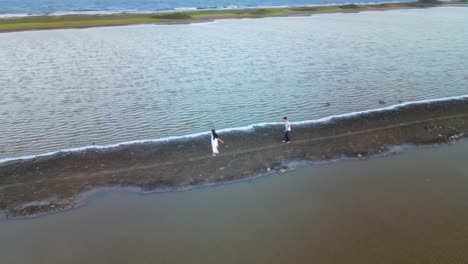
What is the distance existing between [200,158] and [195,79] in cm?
1595

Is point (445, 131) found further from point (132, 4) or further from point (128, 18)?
point (132, 4)

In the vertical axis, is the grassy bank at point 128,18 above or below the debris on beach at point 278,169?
above

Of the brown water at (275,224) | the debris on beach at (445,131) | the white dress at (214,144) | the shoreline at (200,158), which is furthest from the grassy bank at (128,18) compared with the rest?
the debris on beach at (445,131)

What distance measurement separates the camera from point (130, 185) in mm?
16922

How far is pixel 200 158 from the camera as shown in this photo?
62.6ft

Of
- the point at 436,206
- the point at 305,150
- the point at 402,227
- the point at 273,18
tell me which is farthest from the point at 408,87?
the point at 273,18

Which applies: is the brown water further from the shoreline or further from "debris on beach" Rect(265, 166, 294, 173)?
the shoreline

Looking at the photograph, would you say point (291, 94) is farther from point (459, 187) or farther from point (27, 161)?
point (27, 161)

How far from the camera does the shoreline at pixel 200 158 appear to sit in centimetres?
1653

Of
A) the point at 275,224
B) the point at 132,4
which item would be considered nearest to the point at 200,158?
the point at 275,224

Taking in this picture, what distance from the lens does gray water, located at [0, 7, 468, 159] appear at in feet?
77.7

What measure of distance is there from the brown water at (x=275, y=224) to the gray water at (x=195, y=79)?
6.97m

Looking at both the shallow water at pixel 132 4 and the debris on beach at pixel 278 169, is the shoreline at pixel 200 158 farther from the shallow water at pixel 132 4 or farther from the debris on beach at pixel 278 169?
the shallow water at pixel 132 4

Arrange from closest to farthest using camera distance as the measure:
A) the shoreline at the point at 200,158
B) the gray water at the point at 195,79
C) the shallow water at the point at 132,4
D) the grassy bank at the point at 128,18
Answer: the shoreline at the point at 200,158 < the gray water at the point at 195,79 < the grassy bank at the point at 128,18 < the shallow water at the point at 132,4
